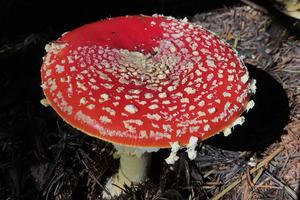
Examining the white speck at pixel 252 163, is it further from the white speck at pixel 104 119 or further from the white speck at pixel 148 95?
the white speck at pixel 104 119

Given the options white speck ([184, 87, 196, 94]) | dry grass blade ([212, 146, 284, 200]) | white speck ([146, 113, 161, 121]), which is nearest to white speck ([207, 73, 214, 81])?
white speck ([184, 87, 196, 94])

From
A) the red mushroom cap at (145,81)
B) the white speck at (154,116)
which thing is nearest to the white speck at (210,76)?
the red mushroom cap at (145,81)

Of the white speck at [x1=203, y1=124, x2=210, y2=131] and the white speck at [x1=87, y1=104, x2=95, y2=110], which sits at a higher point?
the white speck at [x1=87, y1=104, x2=95, y2=110]

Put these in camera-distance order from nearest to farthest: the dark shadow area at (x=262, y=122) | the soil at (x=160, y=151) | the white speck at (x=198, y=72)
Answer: the white speck at (x=198, y=72) → the soil at (x=160, y=151) → the dark shadow area at (x=262, y=122)

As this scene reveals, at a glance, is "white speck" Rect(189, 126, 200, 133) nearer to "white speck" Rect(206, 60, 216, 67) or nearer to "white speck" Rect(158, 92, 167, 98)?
"white speck" Rect(158, 92, 167, 98)

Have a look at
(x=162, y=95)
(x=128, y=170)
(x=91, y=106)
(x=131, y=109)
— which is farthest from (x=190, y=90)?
(x=128, y=170)

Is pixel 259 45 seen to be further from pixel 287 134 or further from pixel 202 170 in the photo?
pixel 202 170

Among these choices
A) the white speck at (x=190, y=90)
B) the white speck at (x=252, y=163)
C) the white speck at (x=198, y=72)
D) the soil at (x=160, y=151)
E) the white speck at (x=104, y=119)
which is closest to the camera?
the white speck at (x=104, y=119)
